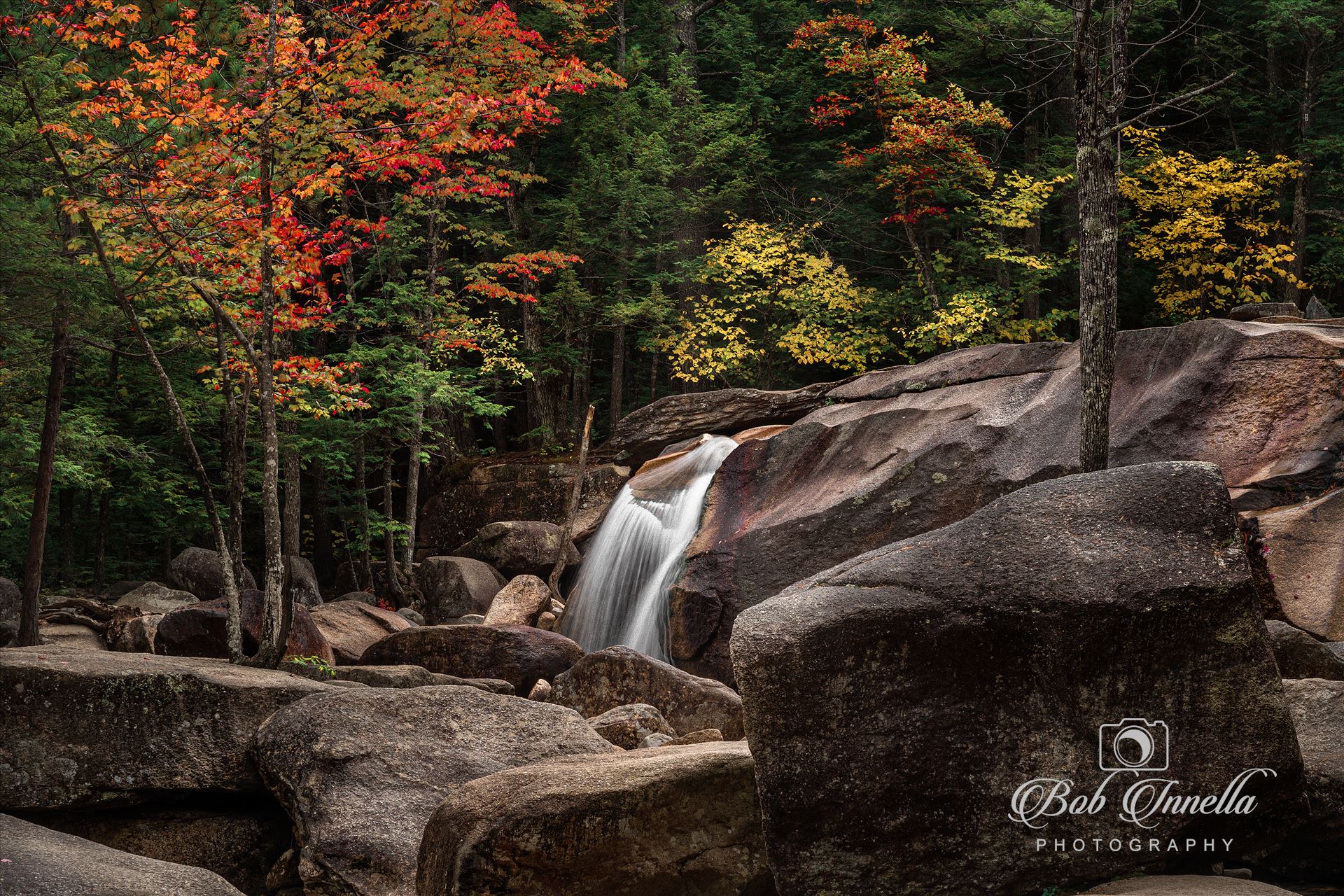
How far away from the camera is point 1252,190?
18703mm

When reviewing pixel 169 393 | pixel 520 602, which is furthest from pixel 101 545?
pixel 169 393

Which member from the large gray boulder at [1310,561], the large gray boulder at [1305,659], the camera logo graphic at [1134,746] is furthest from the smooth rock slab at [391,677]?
the large gray boulder at [1310,561]

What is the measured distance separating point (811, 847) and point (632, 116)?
18815 mm

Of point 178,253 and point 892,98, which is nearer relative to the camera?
point 178,253

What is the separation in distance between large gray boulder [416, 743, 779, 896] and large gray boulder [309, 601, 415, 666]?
26.3ft

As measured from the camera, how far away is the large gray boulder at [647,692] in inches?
387

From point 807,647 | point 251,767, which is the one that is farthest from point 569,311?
point 807,647

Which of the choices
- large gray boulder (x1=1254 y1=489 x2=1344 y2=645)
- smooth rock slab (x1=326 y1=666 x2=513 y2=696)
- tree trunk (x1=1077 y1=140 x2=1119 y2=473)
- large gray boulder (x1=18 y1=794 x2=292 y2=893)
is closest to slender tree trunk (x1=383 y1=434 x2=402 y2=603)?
smooth rock slab (x1=326 y1=666 x2=513 y2=696)

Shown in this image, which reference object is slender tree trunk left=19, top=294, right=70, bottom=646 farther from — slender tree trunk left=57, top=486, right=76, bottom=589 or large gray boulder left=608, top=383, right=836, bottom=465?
large gray boulder left=608, top=383, right=836, bottom=465

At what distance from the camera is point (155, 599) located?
1644 cm

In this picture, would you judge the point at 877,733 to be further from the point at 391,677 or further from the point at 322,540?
the point at 322,540

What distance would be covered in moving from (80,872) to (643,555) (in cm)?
1038

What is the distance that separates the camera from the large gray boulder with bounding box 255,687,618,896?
20.4 ft

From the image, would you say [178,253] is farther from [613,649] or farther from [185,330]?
[613,649]
